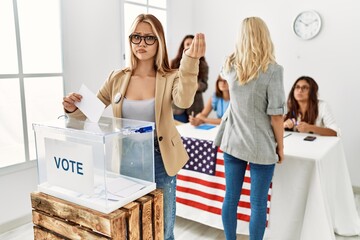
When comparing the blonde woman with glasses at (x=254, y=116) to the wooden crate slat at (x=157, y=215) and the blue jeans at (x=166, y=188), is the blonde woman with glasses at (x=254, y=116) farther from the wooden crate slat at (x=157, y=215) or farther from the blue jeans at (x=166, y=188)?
the wooden crate slat at (x=157, y=215)

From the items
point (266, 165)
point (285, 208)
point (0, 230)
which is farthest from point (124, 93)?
point (0, 230)

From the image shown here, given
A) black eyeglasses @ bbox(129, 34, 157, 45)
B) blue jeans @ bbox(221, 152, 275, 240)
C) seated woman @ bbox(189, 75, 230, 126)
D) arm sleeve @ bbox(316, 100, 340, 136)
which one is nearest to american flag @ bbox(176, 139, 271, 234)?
blue jeans @ bbox(221, 152, 275, 240)

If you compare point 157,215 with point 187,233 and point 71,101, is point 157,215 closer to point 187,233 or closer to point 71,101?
point 71,101

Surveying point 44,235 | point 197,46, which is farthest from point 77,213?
point 197,46

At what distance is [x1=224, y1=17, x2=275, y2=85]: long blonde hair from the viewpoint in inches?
67.4

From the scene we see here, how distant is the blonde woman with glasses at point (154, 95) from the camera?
1269 mm

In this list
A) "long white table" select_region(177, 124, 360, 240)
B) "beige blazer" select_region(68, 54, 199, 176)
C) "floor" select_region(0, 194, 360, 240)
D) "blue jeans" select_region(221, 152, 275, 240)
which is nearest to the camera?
"beige blazer" select_region(68, 54, 199, 176)

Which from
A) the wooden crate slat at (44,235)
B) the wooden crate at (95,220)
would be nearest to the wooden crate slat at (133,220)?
the wooden crate at (95,220)

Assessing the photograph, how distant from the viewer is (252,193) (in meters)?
1.87

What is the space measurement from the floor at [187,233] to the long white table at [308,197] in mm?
88

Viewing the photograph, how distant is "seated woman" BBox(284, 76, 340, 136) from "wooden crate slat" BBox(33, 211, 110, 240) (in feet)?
6.76

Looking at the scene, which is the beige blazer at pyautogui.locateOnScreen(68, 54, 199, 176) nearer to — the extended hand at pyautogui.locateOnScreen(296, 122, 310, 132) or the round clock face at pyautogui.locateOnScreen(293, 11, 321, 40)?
the extended hand at pyautogui.locateOnScreen(296, 122, 310, 132)

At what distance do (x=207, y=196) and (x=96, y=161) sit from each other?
155 cm

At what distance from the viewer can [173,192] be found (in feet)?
4.56
